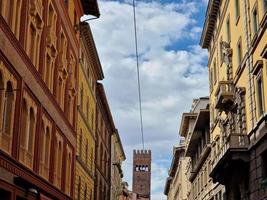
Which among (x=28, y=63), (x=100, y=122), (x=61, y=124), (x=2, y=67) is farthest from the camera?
(x=100, y=122)

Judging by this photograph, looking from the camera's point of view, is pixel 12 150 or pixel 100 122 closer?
pixel 12 150

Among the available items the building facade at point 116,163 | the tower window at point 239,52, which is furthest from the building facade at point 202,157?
the building facade at point 116,163

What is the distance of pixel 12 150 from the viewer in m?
21.3

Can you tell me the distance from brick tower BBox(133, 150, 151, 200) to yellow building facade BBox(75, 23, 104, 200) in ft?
373

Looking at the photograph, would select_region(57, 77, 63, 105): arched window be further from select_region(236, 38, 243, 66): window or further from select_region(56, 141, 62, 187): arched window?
select_region(236, 38, 243, 66): window

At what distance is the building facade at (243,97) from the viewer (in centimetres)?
2767

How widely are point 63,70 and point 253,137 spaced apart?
36.4 ft

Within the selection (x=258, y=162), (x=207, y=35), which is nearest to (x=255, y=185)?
(x=258, y=162)

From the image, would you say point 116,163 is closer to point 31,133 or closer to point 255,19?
Answer: point 255,19

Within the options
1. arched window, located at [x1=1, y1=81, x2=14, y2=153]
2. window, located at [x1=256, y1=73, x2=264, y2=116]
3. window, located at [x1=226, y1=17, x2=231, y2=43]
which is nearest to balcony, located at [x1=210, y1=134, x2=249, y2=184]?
window, located at [x1=256, y1=73, x2=264, y2=116]

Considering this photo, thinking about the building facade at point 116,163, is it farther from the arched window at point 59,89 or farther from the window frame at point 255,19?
the window frame at point 255,19

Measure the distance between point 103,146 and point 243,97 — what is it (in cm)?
3192

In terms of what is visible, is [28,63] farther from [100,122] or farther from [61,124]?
[100,122]

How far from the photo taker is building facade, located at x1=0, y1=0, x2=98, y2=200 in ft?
68.6
